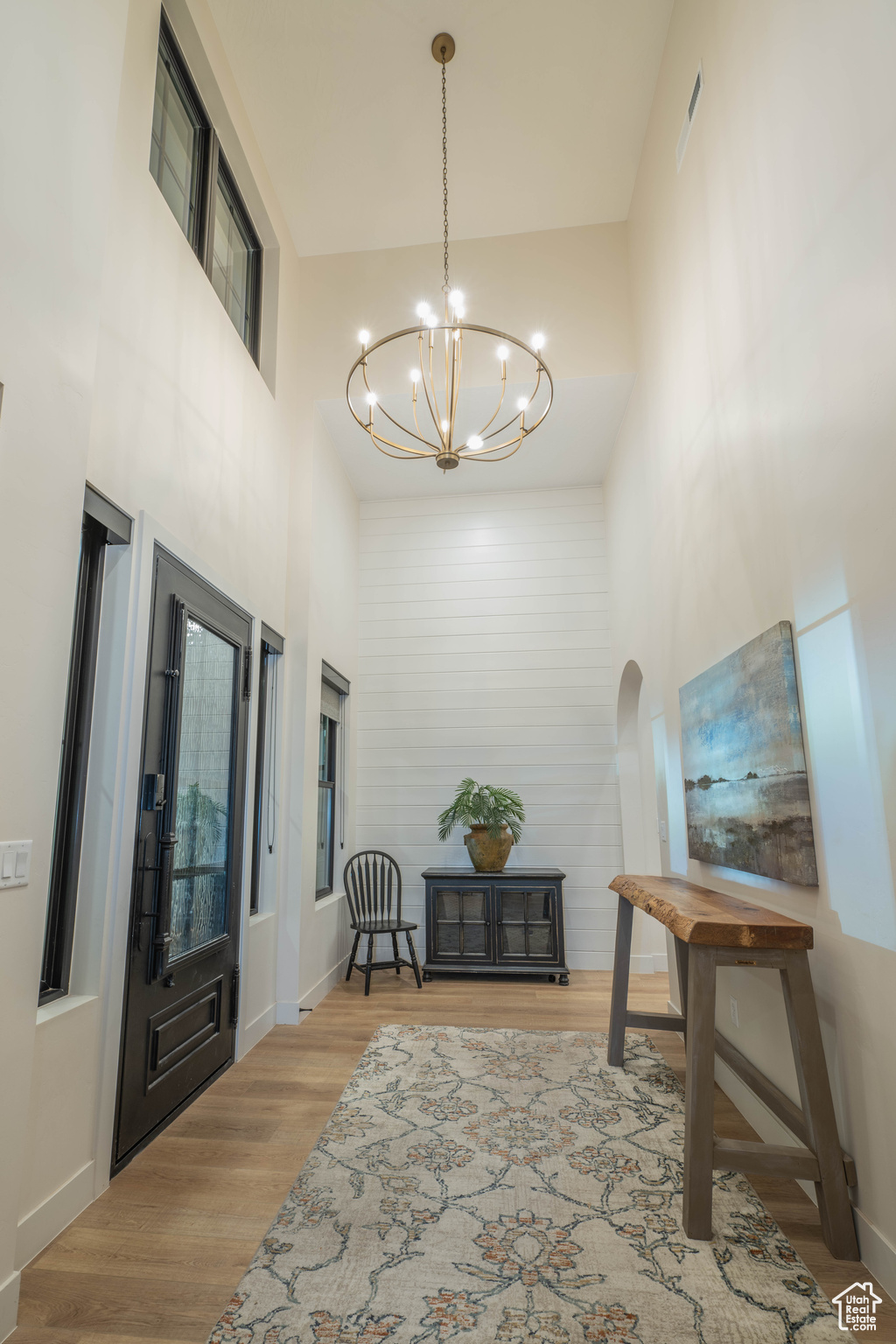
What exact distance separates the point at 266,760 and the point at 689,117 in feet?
13.5

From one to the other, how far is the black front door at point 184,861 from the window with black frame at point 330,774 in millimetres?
1356

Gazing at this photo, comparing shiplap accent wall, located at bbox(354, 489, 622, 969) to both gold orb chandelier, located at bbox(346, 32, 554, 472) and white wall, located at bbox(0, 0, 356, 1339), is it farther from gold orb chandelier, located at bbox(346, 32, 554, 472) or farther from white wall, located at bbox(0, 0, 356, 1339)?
white wall, located at bbox(0, 0, 356, 1339)

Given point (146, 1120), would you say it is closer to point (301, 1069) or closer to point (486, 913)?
point (301, 1069)

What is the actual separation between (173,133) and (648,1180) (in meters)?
4.92

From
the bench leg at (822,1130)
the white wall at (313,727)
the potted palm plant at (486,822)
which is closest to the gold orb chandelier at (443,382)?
the white wall at (313,727)

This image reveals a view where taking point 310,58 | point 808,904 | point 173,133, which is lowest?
point 808,904

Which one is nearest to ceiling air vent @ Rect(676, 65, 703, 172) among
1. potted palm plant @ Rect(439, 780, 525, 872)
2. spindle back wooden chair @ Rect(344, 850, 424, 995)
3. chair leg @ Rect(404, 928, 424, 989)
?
potted palm plant @ Rect(439, 780, 525, 872)

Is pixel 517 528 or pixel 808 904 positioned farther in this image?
pixel 517 528

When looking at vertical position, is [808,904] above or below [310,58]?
below

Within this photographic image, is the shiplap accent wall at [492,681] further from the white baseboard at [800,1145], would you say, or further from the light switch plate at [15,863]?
the light switch plate at [15,863]

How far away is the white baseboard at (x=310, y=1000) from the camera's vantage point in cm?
413

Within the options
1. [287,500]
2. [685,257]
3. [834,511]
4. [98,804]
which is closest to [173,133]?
[287,500]

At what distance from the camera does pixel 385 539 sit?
6535 mm

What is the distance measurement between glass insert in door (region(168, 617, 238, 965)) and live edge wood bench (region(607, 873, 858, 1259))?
2.01 m
